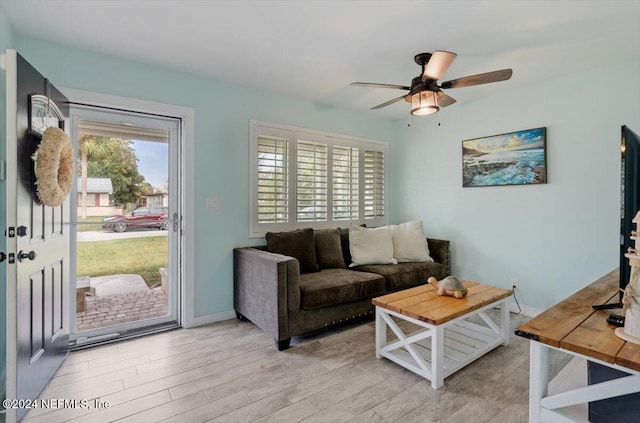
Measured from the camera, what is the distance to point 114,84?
8.89 ft

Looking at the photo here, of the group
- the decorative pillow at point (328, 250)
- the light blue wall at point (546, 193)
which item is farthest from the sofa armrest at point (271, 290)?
the light blue wall at point (546, 193)

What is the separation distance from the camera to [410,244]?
150 inches

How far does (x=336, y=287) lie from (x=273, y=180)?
146 centimetres

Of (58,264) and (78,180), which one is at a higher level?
(78,180)

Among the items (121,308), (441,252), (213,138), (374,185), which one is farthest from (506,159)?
(121,308)

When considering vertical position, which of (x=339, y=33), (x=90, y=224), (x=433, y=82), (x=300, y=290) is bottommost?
(x=300, y=290)

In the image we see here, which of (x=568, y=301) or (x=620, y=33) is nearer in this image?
(x=568, y=301)

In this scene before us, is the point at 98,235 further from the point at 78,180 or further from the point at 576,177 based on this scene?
the point at 576,177

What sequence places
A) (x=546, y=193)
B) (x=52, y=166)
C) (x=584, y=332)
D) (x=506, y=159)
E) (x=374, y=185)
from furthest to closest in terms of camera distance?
1. (x=374, y=185)
2. (x=506, y=159)
3. (x=546, y=193)
4. (x=52, y=166)
5. (x=584, y=332)

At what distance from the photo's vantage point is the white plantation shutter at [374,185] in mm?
4445

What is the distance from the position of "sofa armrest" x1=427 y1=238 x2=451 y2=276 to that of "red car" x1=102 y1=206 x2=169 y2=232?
310cm

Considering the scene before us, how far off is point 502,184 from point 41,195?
4098 mm

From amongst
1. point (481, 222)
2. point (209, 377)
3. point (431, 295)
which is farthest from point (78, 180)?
point (481, 222)

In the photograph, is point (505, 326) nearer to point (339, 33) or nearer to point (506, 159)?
point (506, 159)
